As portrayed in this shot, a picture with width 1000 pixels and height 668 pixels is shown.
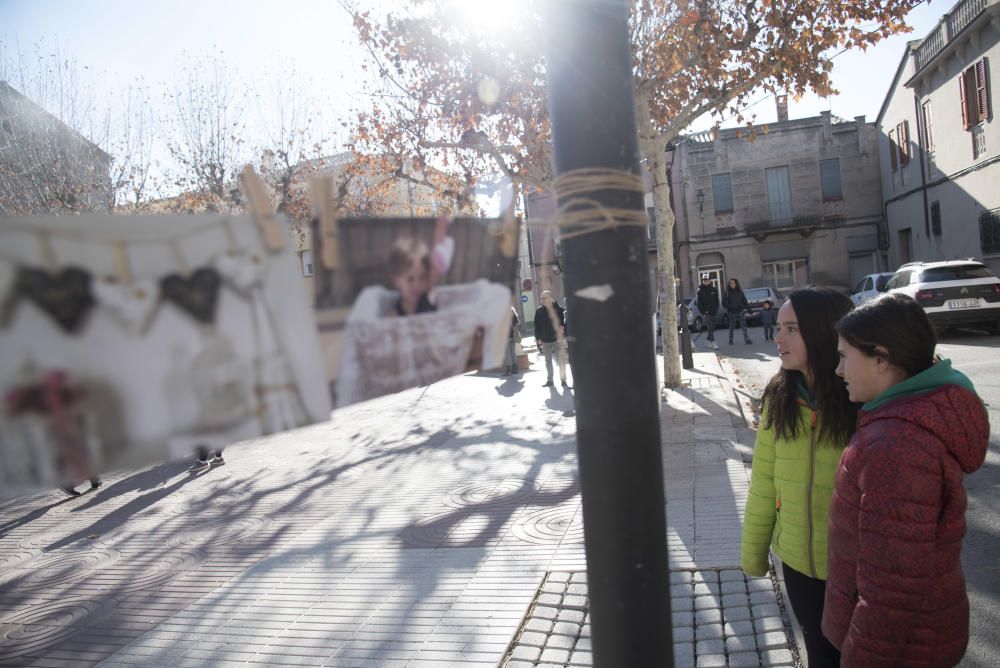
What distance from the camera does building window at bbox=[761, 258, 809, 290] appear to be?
3416cm

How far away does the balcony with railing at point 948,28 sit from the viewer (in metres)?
20.0

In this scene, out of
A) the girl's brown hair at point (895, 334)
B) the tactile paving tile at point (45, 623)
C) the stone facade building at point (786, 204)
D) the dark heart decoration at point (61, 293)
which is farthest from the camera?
the stone facade building at point (786, 204)

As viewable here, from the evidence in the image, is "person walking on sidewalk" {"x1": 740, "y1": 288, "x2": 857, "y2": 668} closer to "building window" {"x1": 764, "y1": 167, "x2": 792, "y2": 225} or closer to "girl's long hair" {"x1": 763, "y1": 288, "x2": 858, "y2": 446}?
"girl's long hair" {"x1": 763, "y1": 288, "x2": 858, "y2": 446}

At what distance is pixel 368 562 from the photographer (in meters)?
5.24

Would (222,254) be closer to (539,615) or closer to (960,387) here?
(960,387)

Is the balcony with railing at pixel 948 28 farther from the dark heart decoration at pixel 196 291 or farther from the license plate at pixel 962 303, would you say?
the dark heart decoration at pixel 196 291

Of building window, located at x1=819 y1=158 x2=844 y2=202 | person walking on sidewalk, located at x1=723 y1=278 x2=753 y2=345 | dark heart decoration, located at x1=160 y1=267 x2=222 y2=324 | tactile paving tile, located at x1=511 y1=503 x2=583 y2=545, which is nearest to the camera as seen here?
dark heart decoration, located at x1=160 y1=267 x2=222 y2=324

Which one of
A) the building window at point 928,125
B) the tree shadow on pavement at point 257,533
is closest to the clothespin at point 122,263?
the tree shadow on pavement at point 257,533

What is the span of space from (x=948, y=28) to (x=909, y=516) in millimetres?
25695

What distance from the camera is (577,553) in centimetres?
494

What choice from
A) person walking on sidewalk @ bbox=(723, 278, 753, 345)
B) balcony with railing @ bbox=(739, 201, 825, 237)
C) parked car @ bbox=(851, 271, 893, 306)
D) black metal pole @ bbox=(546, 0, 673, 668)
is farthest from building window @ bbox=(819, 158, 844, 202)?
black metal pole @ bbox=(546, 0, 673, 668)

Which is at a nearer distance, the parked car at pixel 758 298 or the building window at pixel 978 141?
the building window at pixel 978 141

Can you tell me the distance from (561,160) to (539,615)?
128 inches

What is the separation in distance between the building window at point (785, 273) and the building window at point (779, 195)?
6.55 feet
